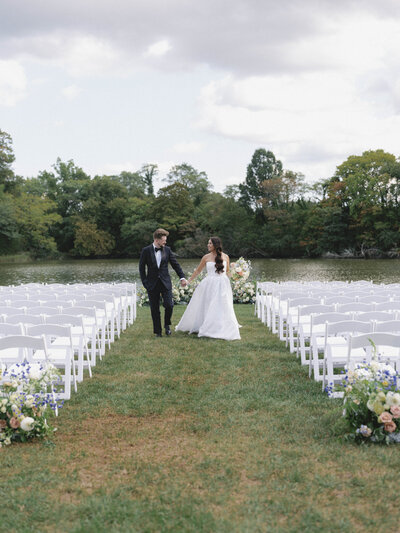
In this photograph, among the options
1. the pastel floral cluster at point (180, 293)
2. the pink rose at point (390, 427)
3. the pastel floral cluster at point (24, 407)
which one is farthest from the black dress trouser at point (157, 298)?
the pastel floral cluster at point (180, 293)

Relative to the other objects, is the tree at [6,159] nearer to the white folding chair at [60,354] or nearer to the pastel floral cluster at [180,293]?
the pastel floral cluster at [180,293]

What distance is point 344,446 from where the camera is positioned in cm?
379

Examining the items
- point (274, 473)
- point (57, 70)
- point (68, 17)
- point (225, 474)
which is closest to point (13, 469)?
point (225, 474)

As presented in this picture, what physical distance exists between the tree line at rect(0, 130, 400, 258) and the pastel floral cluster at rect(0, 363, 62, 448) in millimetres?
42271

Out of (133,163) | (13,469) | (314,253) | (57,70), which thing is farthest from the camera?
(133,163)

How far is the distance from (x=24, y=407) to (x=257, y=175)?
5916 cm

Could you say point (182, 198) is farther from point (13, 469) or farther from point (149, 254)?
point (13, 469)

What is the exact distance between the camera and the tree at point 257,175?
2363 inches

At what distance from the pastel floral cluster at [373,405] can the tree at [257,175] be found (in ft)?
181

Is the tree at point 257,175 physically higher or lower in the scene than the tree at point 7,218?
higher

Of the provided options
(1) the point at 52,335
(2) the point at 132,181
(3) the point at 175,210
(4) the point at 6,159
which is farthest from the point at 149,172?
(1) the point at 52,335

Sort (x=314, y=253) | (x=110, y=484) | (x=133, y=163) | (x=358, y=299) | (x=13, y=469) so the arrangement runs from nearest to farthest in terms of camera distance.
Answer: (x=110, y=484), (x=13, y=469), (x=358, y=299), (x=314, y=253), (x=133, y=163)

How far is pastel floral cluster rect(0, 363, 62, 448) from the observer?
13.0 ft

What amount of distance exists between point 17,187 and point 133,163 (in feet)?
75.8
